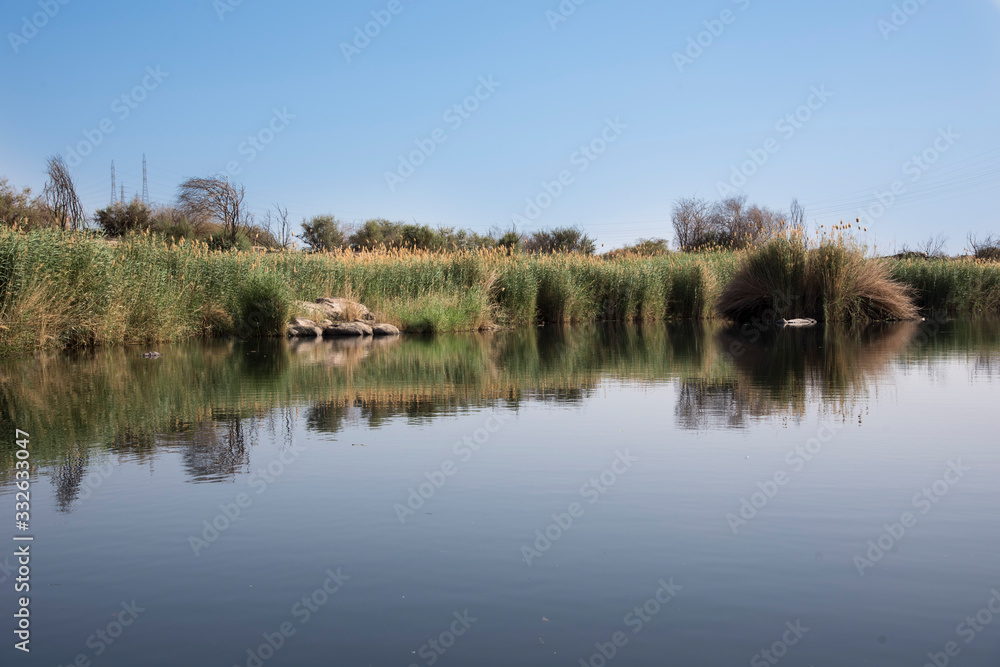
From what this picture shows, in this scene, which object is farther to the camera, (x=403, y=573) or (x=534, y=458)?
(x=534, y=458)

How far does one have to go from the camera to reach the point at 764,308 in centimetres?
2300

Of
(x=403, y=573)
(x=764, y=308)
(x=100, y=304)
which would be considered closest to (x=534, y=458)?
(x=403, y=573)

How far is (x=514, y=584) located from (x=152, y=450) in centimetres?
316

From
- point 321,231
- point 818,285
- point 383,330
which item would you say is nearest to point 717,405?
point 383,330

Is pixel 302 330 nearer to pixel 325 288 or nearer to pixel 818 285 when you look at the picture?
pixel 325 288

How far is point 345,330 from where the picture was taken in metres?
18.9

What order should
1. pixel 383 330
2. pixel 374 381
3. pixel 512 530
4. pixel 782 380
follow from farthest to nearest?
pixel 383 330
pixel 374 381
pixel 782 380
pixel 512 530

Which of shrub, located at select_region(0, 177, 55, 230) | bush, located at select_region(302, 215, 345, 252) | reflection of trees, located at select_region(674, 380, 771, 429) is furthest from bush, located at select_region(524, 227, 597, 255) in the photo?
reflection of trees, located at select_region(674, 380, 771, 429)

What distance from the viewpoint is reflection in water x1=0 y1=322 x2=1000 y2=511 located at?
565 centimetres

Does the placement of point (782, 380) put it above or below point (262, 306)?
below

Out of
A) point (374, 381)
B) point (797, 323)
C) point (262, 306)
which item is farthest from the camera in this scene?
point (797, 323)

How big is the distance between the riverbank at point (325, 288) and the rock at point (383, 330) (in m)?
0.88

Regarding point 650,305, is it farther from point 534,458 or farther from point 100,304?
point 534,458

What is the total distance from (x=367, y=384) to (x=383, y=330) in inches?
430
